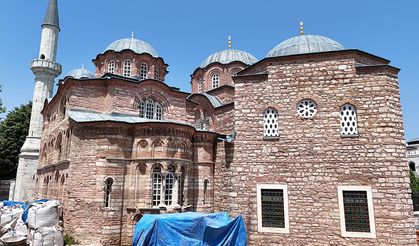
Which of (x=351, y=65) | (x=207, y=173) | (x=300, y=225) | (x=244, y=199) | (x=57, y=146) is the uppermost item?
(x=351, y=65)

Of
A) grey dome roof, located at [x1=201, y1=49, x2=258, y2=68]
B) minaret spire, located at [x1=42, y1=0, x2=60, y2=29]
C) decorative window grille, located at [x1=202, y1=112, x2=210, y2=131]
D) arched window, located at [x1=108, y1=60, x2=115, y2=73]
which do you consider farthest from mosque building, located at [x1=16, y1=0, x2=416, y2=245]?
minaret spire, located at [x1=42, y1=0, x2=60, y2=29]

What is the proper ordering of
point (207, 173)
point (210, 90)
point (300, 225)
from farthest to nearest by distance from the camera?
point (210, 90), point (207, 173), point (300, 225)

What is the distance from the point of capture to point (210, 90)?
17969 mm

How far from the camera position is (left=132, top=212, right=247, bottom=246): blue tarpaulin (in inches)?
263

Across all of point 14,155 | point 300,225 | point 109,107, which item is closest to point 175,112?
point 109,107

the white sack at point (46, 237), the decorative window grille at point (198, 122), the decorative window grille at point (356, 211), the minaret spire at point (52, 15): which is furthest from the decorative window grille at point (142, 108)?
the minaret spire at point (52, 15)

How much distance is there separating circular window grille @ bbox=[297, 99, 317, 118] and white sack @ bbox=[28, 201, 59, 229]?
332 inches

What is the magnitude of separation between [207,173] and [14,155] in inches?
770

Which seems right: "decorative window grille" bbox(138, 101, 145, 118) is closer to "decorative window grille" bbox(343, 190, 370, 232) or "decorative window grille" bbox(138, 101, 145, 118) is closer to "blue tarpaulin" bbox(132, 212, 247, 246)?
"blue tarpaulin" bbox(132, 212, 247, 246)

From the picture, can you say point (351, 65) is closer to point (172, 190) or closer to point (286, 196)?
point (286, 196)

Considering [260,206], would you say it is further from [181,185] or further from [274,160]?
[181,185]

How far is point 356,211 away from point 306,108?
3.62 m

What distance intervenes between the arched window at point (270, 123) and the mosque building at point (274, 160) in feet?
0.12

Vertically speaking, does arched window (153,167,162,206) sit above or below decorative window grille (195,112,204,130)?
below
